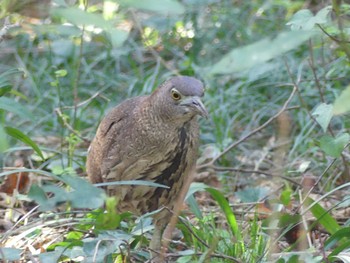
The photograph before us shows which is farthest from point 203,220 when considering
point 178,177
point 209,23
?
point 209,23

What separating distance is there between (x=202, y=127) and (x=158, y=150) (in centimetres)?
224

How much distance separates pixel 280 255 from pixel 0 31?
167cm

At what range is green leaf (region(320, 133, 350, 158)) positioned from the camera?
12.9ft

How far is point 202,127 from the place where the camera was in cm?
689

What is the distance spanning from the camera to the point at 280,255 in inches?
163

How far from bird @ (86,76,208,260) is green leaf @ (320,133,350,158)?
789mm

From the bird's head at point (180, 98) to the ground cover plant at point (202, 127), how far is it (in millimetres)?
288

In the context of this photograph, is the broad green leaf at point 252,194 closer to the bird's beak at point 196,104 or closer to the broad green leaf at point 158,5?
the bird's beak at point 196,104

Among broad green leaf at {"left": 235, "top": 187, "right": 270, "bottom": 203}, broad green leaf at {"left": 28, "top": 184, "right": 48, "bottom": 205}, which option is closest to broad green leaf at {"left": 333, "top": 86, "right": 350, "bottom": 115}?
broad green leaf at {"left": 28, "top": 184, "right": 48, "bottom": 205}

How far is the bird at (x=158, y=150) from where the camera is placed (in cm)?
461

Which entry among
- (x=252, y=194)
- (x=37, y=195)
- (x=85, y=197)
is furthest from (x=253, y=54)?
(x=252, y=194)

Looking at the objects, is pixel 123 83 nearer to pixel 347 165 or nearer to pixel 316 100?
pixel 316 100

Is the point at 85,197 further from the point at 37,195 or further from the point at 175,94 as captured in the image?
the point at 175,94

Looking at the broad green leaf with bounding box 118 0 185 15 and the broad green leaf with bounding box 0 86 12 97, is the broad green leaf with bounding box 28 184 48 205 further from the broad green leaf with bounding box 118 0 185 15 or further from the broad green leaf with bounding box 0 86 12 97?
the broad green leaf with bounding box 118 0 185 15
